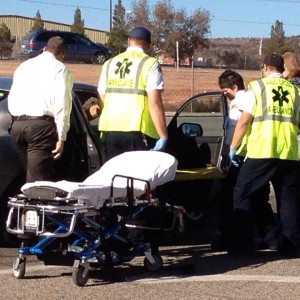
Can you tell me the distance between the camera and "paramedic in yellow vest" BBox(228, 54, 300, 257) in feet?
26.3

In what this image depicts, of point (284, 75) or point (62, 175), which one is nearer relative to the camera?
point (62, 175)

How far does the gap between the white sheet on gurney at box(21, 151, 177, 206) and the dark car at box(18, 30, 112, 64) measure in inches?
1295

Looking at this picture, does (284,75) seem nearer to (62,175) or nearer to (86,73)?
(62,175)

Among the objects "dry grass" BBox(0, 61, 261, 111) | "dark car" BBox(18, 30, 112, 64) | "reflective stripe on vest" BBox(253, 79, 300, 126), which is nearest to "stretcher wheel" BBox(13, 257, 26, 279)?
"reflective stripe on vest" BBox(253, 79, 300, 126)

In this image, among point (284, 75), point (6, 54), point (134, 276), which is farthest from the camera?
point (6, 54)

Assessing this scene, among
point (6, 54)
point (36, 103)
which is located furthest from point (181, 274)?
point (6, 54)

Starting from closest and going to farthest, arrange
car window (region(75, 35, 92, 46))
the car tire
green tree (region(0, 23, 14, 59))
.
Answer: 1. the car tire
2. car window (region(75, 35, 92, 46))
3. green tree (region(0, 23, 14, 59))

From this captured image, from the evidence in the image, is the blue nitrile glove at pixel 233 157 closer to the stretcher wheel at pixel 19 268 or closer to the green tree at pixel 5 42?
the stretcher wheel at pixel 19 268

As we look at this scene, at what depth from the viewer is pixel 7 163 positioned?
8.00 m

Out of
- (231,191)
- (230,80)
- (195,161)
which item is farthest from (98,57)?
(231,191)

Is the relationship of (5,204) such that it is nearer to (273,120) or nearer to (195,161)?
(195,161)

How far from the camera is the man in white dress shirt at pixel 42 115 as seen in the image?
24.6 ft

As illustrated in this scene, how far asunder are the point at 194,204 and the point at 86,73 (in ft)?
88.7

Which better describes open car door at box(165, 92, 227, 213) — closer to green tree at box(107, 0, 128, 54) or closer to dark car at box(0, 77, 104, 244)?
dark car at box(0, 77, 104, 244)
